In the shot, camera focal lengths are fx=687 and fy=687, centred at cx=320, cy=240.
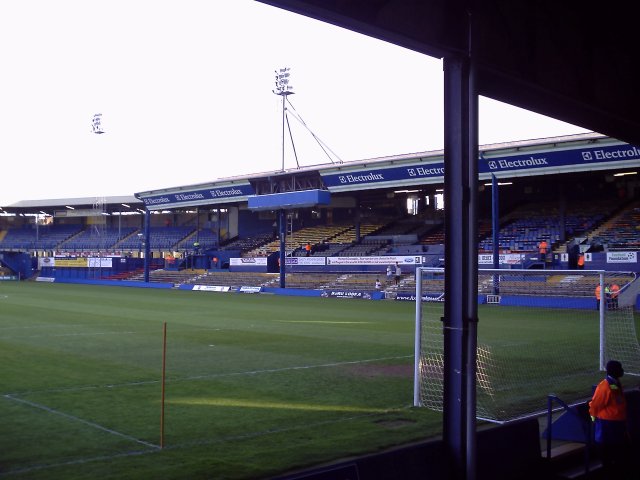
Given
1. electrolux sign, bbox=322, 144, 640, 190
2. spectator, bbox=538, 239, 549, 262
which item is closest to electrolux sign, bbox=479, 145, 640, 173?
electrolux sign, bbox=322, 144, 640, 190

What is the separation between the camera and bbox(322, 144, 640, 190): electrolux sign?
1313 inches

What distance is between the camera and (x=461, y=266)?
23.2 feet

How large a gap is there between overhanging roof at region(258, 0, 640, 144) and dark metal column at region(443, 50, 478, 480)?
317 mm

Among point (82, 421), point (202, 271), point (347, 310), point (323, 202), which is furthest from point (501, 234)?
point (82, 421)

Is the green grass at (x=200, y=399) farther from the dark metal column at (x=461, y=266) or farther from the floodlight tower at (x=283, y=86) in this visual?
the floodlight tower at (x=283, y=86)

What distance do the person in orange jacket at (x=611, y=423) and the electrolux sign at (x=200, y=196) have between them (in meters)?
44.9

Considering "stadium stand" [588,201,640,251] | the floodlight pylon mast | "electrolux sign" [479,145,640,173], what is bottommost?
"stadium stand" [588,201,640,251]

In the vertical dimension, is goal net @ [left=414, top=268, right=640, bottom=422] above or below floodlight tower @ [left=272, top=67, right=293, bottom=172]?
below

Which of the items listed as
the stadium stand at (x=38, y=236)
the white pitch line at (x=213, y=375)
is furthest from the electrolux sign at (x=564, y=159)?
the stadium stand at (x=38, y=236)

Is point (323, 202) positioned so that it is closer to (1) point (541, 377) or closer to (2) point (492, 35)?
(1) point (541, 377)

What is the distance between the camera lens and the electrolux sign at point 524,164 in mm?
33344

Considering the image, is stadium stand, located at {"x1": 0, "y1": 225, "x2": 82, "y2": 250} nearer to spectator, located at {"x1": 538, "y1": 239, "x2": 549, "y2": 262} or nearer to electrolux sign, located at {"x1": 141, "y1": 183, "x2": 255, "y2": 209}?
electrolux sign, located at {"x1": 141, "y1": 183, "x2": 255, "y2": 209}

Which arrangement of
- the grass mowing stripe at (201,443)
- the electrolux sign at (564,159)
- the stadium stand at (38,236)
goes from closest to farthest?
1. the grass mowing stripe at (201,443)
2. the electrolux sign at (564,159)
3. the stadium stand at (38,236)

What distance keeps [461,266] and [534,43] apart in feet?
8.90
